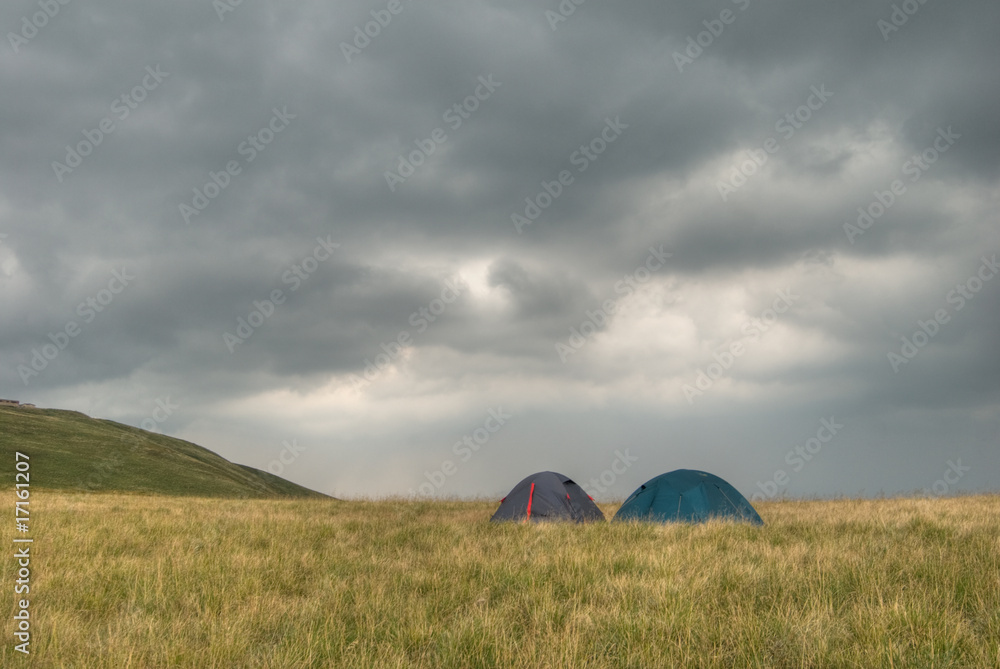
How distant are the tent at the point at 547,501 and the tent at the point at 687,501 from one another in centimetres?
117

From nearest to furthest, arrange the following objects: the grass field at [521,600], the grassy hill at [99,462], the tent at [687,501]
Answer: the grass field at [521,600] → the tent at [687,501] → the grassy hill at [99,462]

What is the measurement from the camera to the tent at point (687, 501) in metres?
13.9

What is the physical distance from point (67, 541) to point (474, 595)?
26.9 feet

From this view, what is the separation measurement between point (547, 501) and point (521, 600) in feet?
28.5

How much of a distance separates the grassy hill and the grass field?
4480cm

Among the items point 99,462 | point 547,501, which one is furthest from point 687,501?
point 99,462

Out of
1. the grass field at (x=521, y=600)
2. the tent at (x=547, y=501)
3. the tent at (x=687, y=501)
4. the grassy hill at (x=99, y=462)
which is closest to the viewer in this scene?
the grass field at (x=521, y=600)

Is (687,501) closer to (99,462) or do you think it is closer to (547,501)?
(547,501)

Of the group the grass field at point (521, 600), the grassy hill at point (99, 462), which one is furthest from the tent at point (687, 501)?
the grassy hill at point (99, 462)

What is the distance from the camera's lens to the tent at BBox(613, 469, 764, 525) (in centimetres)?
1386

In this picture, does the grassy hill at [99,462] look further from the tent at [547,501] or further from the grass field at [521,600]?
the grass field at [521,600]

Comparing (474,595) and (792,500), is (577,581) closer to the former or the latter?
(474,595)

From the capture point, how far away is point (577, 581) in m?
6.91

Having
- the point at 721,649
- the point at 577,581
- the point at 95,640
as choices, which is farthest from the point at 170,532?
the point at 721,649
